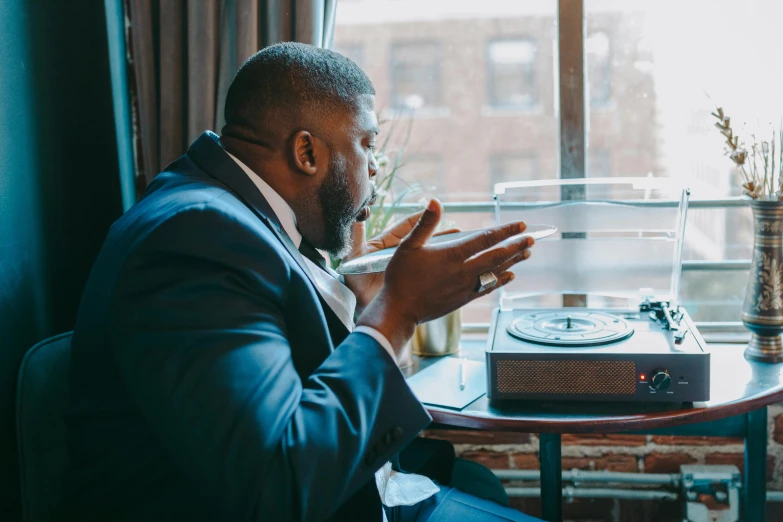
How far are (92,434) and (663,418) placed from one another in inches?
35.3

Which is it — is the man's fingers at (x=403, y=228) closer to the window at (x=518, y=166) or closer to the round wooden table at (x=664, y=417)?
the round wooden table at (x=664, y=417)

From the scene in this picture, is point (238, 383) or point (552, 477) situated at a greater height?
point (238, 383)

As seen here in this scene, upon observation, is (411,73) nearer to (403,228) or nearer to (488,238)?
(403,228)

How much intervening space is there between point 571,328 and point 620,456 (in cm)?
75

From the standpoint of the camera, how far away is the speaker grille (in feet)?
4.19

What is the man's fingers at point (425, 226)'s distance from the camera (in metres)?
0.91

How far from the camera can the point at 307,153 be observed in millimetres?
1099

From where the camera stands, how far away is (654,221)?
1701mm

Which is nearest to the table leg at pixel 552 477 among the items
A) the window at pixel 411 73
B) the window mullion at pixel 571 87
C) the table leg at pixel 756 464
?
the table leg at pixel 756 464

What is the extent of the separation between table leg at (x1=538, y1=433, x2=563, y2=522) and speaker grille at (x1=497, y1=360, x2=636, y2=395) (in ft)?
0.65

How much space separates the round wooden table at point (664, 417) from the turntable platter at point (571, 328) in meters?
0.11

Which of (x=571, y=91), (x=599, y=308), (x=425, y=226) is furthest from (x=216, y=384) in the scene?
(x=571, y=91)

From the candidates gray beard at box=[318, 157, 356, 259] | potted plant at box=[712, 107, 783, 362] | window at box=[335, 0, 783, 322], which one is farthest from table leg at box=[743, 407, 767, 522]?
gray beard at box=[318, 157, 356, 259]

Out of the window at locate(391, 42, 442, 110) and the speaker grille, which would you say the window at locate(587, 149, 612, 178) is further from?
the window at locate(391, 42, 442, 110)
